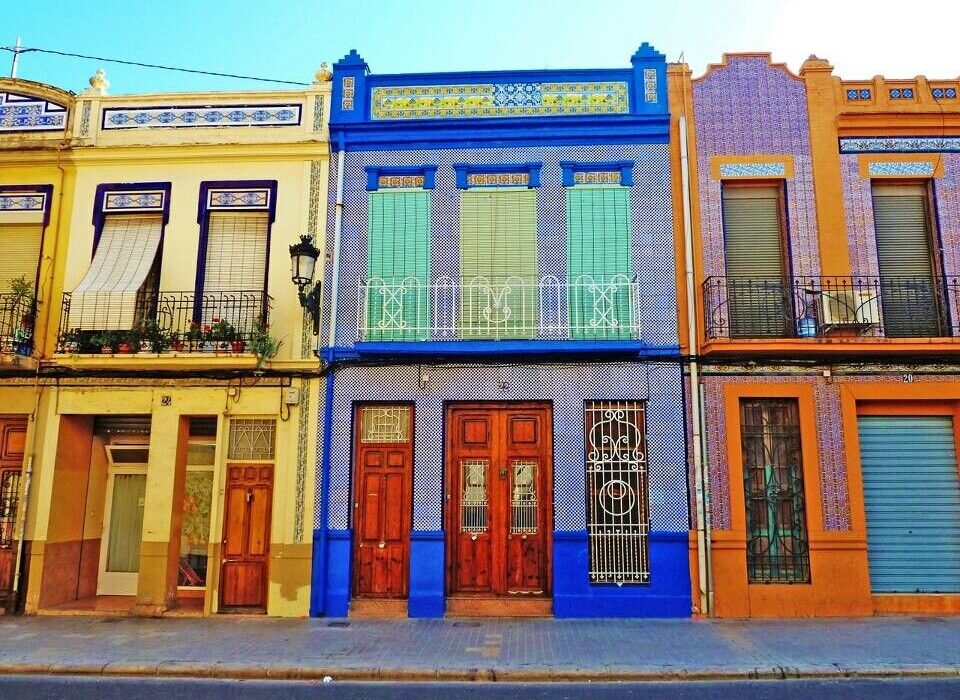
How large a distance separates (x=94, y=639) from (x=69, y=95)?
8747 mm

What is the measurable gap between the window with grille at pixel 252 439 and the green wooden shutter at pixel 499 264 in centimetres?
343

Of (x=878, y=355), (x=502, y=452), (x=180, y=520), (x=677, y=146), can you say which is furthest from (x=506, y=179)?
(x=180, y=520)

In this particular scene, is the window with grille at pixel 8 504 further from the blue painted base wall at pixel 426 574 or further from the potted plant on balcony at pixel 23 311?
the blue painted base wall at pixel 426 574

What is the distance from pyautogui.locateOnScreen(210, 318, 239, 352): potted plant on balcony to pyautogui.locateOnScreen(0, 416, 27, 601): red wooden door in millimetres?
3717

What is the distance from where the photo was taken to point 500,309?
10734mm

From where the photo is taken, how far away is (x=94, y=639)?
8.91 m

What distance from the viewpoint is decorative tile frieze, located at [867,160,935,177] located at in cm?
1102

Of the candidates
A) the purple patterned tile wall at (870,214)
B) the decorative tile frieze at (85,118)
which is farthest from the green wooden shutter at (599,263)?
the decorative tile frieze at (85,118)

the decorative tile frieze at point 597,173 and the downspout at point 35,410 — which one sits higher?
the decorative tile frieze at point 597,173

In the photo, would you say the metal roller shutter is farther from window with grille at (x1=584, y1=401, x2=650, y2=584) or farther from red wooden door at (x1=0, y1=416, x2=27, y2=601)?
red wooden door at (x1=0, y1=416, x2=27, y2=601)

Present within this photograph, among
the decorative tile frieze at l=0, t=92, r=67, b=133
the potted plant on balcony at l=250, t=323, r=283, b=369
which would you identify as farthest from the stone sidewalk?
the decorative tile frieze at l=0, t=92, r=67, b=133

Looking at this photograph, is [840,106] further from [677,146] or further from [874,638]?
[874,638]

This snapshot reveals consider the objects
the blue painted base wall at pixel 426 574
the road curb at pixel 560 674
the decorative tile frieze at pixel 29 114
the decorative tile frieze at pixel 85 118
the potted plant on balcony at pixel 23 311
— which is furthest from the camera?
the decorative tile frieze at pixel 29 114

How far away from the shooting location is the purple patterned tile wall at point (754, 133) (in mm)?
10867
